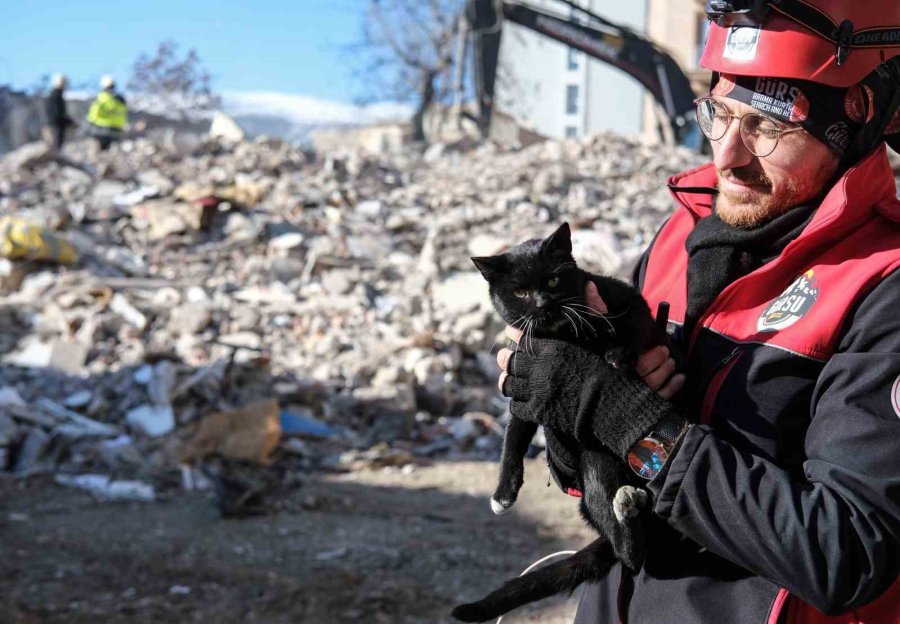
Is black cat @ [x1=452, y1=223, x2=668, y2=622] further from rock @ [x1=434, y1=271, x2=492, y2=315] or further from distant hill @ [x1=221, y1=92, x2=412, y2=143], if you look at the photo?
distant hill @ [x1=221, y1=92, x2=412, y2=143]

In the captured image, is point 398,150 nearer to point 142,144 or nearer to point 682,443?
point 142,144

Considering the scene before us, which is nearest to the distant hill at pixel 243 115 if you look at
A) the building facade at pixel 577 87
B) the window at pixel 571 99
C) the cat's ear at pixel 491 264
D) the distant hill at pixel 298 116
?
the distant hill at pixel 298 116

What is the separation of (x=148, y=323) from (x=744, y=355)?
8.71m

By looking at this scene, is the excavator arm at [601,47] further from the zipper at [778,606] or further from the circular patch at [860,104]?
the zipper at [778,606]

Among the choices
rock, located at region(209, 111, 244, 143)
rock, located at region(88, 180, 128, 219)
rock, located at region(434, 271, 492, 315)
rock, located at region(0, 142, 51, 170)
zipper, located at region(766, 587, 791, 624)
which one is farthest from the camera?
rock, located at region(209, 111, 244, 143)

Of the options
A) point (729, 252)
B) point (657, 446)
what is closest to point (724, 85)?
point (729, 252)

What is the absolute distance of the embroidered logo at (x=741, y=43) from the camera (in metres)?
1.52

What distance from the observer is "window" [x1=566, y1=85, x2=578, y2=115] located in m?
42.8

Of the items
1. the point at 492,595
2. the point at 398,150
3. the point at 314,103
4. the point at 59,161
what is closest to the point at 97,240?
the point at 59,161

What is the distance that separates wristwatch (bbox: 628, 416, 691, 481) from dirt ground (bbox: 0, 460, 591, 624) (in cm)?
319

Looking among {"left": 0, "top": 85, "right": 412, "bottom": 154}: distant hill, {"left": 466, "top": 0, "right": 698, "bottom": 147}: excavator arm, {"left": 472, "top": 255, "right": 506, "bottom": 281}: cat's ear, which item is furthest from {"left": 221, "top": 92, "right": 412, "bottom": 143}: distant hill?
{"left": 472, "top": 255, "right": 506, "bottom": 281}: cat's ear

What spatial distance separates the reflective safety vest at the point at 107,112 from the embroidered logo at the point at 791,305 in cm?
1772

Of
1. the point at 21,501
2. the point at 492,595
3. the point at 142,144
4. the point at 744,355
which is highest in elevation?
the point at 744,355

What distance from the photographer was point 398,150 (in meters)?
19.5
